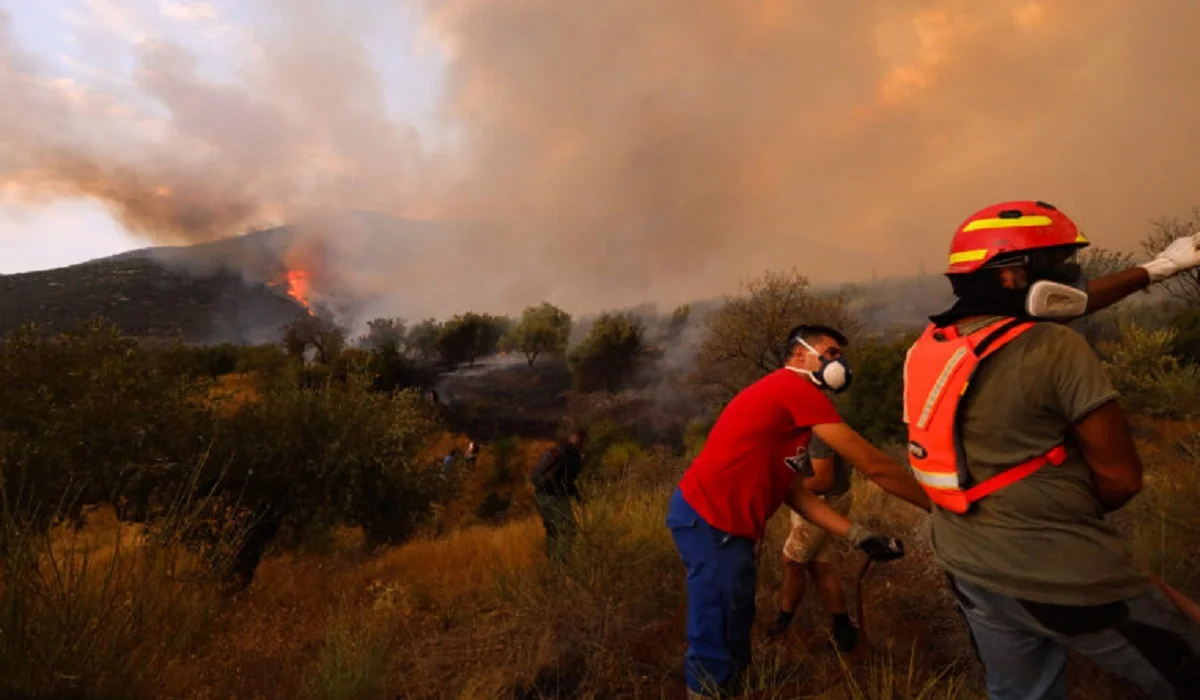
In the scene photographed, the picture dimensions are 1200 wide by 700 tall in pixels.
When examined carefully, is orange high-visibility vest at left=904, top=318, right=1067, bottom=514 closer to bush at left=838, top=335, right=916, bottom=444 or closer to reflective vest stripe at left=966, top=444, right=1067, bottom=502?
reflective vest stripe at left=966, top=444, right=1067, bottom=502

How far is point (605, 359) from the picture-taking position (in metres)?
58.1

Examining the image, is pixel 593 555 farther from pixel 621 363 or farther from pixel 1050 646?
pixel 621 363

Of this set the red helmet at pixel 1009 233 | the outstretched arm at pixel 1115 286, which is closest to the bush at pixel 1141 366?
the outstretched arm at pixel 1115 286

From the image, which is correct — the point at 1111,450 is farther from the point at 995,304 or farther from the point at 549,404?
the point at 549,404

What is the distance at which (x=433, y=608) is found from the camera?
577cm

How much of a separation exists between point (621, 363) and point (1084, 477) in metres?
57.4

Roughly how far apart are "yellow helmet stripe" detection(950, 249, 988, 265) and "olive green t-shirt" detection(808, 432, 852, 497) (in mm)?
2409

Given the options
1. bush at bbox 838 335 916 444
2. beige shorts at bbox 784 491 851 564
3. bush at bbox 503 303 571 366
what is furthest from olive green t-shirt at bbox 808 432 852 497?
bush at bbox 503 303 571 366

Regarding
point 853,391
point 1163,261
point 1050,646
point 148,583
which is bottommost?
point 853,391

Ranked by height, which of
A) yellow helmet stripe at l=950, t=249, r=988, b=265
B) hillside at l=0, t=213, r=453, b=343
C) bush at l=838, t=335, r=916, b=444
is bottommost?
bush at l=838, t=335, r=916, b=444

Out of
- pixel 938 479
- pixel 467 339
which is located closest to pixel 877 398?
pixel 938 479

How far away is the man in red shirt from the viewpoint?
2.52m

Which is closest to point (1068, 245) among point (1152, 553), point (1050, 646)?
point (1050, 646)

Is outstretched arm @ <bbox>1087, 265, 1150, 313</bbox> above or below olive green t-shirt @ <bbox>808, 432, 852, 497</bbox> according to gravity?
above
